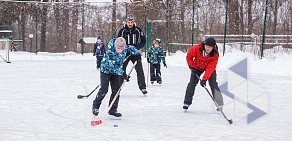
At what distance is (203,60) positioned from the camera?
6.95 meters

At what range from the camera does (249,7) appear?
901 inches

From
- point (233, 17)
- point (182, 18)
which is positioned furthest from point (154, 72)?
point (182, 18)

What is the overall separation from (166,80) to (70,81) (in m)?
2.72

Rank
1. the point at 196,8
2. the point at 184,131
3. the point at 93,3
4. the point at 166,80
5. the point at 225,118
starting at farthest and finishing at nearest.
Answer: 1. the point at 93,3
2. the point at 196,8
3. the point at 166,80
4. the point at 225,118
5. the point at 184,131

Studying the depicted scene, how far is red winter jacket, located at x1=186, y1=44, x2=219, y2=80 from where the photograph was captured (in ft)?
22.5

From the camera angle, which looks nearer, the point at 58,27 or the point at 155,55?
the point at 155,55

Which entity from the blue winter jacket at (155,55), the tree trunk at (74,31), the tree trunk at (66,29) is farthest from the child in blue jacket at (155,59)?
the tree trunk at (66,29)

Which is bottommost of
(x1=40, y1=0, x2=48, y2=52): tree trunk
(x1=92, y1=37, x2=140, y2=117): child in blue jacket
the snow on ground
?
the snow on ground

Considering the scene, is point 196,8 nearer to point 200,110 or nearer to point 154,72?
point 154,72

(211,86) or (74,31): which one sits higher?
(74,31)

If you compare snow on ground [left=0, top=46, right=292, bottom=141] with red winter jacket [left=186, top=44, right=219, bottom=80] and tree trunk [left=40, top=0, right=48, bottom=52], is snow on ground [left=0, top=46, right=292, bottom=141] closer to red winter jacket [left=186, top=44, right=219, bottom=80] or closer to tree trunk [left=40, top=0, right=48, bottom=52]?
red winter jacket [left=186, top=44, right=219, bottom=80]

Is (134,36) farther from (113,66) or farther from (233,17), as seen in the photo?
(233,17)

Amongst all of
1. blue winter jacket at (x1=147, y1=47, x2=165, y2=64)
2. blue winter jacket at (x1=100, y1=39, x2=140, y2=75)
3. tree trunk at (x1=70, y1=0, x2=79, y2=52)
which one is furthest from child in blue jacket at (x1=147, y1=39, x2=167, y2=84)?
tree trunk at (x1=70, y1=0, x2=79, y2=52)

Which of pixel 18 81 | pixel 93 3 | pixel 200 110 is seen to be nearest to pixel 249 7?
pixel 93 3
